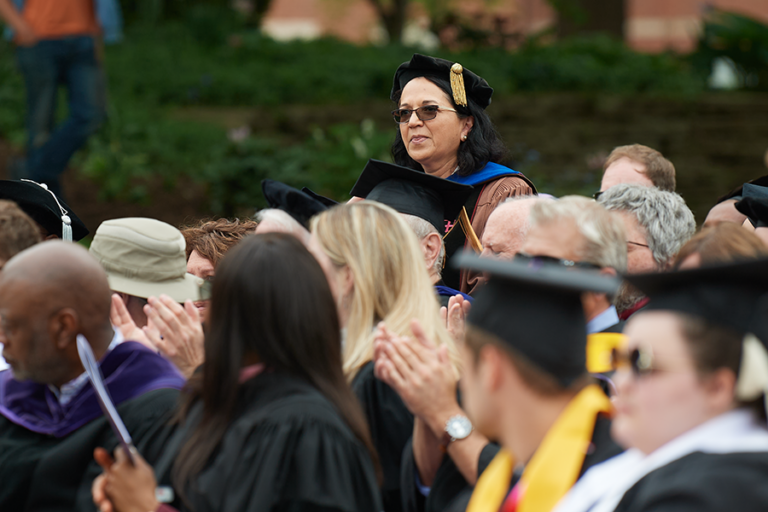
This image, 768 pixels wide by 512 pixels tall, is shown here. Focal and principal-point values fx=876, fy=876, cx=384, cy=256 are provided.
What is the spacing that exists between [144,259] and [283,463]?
165cm

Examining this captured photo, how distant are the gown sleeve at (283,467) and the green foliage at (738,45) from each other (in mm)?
12630

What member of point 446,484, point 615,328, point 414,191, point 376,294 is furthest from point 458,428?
point 414,191

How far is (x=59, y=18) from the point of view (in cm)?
719

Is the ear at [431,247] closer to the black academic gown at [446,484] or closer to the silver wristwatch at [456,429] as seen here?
the black academic gown at [446,484]

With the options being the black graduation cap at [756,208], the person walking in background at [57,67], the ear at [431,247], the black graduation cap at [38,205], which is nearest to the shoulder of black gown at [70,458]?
the ear at [431,247]

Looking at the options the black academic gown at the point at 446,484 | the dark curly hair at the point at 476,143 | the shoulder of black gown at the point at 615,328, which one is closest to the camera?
the black academic gown at the point at 446,484

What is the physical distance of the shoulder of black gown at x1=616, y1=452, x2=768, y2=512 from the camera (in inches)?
62.1

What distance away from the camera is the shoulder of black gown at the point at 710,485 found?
1577mm

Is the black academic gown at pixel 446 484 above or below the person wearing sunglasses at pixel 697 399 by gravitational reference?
below

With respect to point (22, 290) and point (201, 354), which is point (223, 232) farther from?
point (22, 290)

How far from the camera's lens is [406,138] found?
4.68 meters

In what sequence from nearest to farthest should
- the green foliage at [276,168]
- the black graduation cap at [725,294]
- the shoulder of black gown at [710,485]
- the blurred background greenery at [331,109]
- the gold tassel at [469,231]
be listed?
the shoulder of black gown at [710,485]
the black graduation cap at [725,294]
the gold tassel at [469,231]
the green foliage at [276,168]
the blurred background greenery at [331,109]

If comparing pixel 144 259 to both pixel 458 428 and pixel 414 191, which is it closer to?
pixel 414 191

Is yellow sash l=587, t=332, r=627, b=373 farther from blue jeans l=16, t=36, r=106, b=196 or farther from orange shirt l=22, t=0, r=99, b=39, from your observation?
orange shirt l=22, t=0, r=99, b=39
